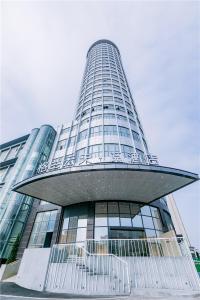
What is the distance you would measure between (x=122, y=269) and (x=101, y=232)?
25.1ft

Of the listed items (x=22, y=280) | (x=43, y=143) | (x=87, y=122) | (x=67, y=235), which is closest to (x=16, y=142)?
(x=43, y=143)

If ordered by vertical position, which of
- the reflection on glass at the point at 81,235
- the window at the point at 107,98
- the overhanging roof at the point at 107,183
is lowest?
the reflection on glass at the point at 81,235

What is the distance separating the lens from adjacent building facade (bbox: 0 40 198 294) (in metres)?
12.6

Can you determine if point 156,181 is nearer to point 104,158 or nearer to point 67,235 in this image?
point 104,158

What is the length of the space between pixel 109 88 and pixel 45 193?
83.9 ft

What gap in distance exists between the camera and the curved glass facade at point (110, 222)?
15984mm

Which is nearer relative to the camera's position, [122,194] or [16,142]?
[122,194]

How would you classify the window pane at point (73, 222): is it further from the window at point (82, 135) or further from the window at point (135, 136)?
the window at point (135, 136)

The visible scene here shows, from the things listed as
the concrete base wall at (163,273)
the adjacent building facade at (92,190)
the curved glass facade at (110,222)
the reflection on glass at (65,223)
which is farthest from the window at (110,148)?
the concrete base wall at (163,273)

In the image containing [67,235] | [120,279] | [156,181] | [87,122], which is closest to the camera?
[120,279]

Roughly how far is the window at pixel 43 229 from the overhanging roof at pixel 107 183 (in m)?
3.52

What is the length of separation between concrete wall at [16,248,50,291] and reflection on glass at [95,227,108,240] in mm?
7014

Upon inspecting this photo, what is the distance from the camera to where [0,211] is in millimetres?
21203

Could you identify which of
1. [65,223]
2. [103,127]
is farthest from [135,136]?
[65,223]
